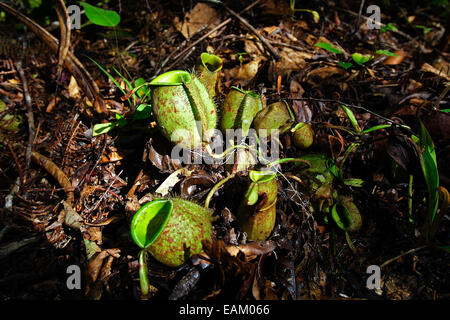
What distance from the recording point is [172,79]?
1.61 meters

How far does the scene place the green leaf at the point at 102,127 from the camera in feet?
6.28

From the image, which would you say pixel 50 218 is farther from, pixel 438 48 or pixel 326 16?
pixel 438 48

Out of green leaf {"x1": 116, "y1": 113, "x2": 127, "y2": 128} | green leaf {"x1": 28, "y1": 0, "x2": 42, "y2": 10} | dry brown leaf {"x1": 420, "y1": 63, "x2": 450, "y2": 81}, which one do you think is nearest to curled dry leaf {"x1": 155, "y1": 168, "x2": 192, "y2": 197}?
green leaf {"x1": 116, "y1": 113, "x2": 127, "y2": 128}

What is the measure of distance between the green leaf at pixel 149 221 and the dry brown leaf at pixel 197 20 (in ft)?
6.43

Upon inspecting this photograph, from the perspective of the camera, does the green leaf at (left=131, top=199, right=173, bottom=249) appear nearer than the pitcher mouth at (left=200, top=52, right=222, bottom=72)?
Yes

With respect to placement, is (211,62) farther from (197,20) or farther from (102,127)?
(197,20)

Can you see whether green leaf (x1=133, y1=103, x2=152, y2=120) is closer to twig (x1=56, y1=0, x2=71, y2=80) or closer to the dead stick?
the dead stick

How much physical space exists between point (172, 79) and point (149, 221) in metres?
0.84

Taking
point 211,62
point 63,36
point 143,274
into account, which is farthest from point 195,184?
point 63,36

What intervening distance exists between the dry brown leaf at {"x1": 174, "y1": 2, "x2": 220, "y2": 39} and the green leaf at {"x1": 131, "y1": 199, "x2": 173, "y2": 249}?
196 cm

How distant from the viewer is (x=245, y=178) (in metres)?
1.68

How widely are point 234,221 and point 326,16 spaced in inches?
103

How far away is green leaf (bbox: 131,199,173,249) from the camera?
4.17 feet

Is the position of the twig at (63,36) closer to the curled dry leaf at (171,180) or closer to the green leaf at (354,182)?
the curled dry leaf at (171,180)
